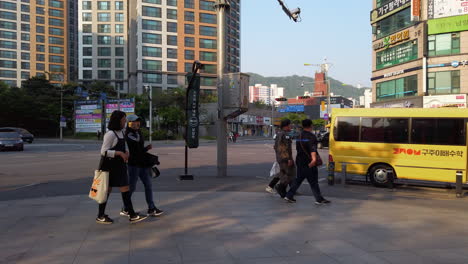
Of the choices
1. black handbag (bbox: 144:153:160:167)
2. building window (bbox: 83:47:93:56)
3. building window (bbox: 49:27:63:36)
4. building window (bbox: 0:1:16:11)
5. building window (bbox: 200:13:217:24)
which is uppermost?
building window (bbox: 0:1:16:11)

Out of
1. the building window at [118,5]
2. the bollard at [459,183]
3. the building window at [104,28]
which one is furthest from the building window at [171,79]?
the bollard at [459,183]

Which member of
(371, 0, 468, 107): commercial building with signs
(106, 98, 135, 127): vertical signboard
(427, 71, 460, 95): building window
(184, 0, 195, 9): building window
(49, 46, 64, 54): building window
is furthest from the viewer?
(49, 46, 64, 54): building window

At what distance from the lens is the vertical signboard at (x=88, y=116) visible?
52438 millimetres

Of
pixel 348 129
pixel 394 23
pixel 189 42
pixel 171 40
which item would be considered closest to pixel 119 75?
pixel 171 40

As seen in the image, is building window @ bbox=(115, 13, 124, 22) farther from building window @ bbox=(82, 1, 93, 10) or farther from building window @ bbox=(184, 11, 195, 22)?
building window @ bbox=(184, 11, 195, 22)

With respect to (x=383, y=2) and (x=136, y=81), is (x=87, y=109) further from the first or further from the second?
(x=383, y=2)

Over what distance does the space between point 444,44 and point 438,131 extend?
26115mm

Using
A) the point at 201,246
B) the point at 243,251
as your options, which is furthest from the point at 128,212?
the point at 243,251

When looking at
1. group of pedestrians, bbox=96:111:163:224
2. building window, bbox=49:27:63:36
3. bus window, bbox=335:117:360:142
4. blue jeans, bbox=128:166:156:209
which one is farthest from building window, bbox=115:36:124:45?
blue jeans, bbox=128:166:156:209

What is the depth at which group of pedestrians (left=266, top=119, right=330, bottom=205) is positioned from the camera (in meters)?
8.09

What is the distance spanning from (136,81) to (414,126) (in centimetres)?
7269

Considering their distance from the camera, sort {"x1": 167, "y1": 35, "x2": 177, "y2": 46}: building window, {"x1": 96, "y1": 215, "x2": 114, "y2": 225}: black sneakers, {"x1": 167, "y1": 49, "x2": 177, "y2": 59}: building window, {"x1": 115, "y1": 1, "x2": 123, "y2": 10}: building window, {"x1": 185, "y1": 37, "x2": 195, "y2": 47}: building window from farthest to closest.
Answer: {"x1": 115, "y1": 1, "x2": 123, "y2": 10}: building window < {"x1": 185, "y1": 37, "x2": 195, "y2": 47}: building window < {"x1": 167, "y1": 49, "x2": 177, "y2": 59}: building window < {"x1": 167, "y1": 35, "x2": 177, "y2": 46}: building window < {"x1": 96, "y1": 215, "x2": 114, "y2": 225}: black sneakers

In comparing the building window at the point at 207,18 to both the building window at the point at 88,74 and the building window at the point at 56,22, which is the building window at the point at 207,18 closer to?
the building window at the point at 88,74

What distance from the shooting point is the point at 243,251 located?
16.1ft
